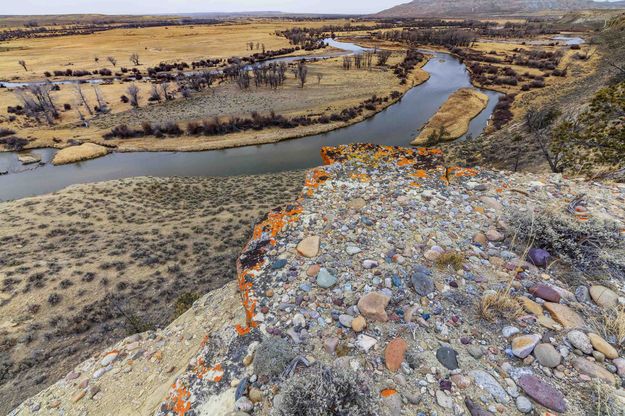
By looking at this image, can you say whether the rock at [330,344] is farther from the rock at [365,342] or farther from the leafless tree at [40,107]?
the leafless tree at [40,107]

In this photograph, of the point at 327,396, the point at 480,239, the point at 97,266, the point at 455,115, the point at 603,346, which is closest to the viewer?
the point at 327,396

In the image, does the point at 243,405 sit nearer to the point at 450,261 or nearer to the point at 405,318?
the point at 405,318

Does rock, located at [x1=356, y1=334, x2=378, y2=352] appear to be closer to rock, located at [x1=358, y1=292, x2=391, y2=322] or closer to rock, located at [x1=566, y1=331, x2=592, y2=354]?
rock, located at [x1=358, y1=292, x2=391, y2=322]

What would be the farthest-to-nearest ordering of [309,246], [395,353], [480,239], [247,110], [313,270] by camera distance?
[247,110] < [309,246] < [480,239] < [313,270] < [395,353]

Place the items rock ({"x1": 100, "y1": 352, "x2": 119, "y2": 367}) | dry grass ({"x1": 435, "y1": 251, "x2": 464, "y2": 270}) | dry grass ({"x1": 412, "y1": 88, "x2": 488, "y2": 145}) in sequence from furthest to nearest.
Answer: dry grass ({"x1": 412, "y1": 88, "x2": 488, "y2": 145})
rock ({"x1": 100, "y1": 352, "x2": 119, "y2": 367})
dry grass ({"x1": 435, "y1": 251, "x2": 464, "y2": 270})

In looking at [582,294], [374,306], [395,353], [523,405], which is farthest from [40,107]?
[582,294]

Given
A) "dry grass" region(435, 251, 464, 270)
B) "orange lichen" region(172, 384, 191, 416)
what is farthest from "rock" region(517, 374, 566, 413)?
"orange lichen" region(172, 384, 191, 416)
